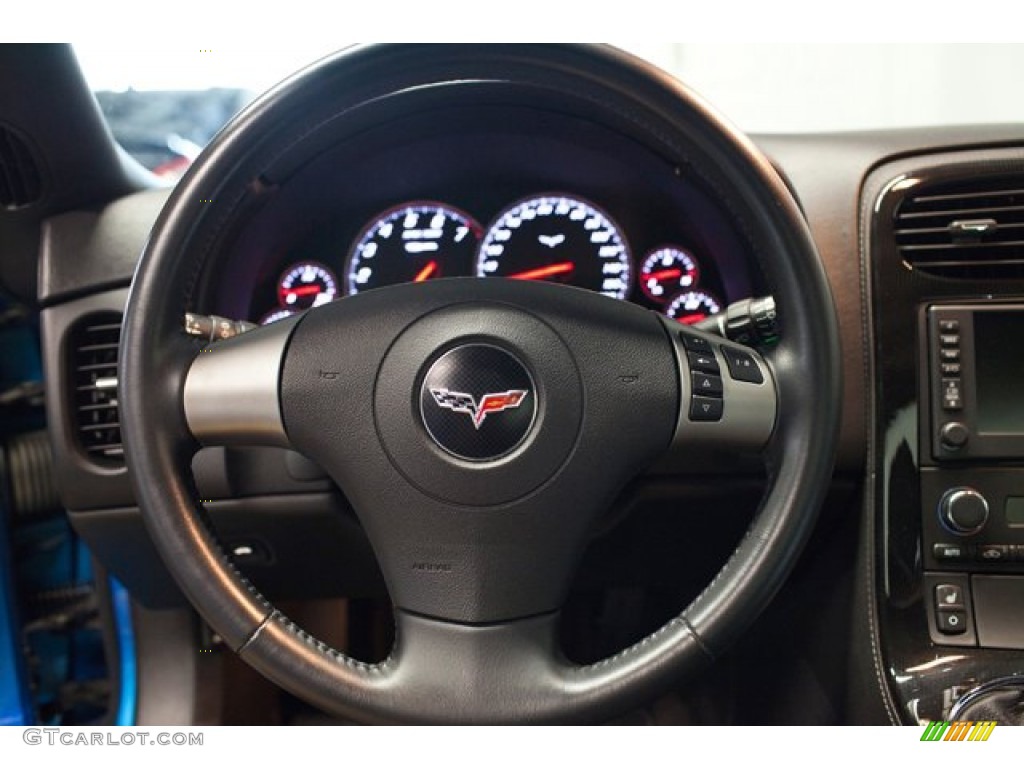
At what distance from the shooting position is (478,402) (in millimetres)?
791

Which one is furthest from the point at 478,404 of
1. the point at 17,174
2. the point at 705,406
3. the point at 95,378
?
the point at 17,174

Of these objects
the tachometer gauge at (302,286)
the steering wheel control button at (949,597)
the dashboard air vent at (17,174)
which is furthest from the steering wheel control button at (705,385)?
the dashboard air vent at (17,174)

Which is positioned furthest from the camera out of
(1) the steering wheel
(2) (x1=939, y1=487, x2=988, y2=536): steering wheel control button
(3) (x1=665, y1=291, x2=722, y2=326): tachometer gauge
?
(3) (x1=665, y1=291, x2=722, y2=326): tachometer gauge

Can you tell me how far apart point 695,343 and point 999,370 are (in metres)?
0.42

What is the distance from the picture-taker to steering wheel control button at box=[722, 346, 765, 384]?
32.0 inches

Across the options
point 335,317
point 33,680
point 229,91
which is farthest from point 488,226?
point 33,680

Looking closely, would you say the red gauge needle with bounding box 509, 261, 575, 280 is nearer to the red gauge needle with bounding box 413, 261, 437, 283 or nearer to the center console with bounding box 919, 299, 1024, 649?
the red gauge needle with bounding box 413, 261, 437, 283

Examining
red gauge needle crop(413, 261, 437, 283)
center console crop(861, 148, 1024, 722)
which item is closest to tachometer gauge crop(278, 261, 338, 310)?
red gauge needle crop(413, 261, 437, 283)

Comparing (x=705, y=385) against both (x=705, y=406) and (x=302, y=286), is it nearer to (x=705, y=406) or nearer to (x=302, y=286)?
(x=705, y=406)

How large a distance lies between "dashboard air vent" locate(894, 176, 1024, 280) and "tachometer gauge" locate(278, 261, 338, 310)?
681 millimetres

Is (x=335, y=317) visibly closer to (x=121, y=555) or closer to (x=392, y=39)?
(x=392, y=39)

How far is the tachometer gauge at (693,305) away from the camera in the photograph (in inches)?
43.7

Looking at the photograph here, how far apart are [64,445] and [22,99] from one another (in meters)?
0.40
